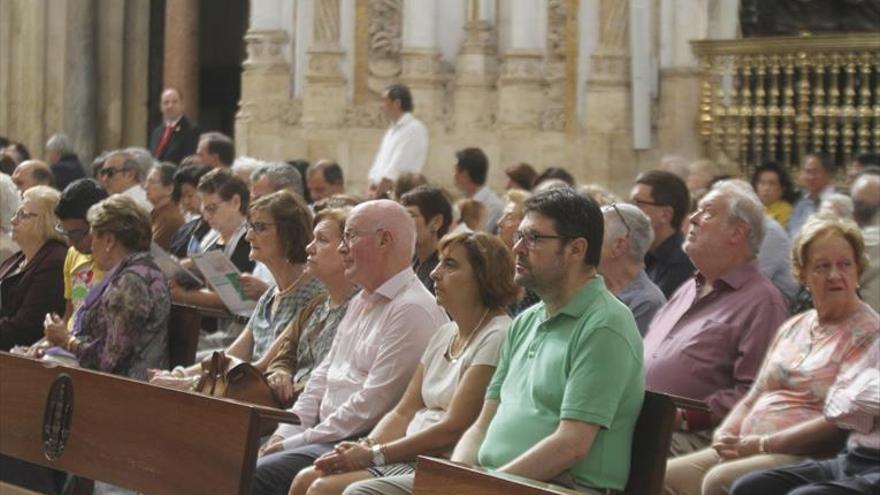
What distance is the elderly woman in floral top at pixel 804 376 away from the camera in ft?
19.1

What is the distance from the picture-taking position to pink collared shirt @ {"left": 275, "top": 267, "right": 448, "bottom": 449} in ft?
21.2

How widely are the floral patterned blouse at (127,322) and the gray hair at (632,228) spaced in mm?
1819

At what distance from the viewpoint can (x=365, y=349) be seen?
Answer: 658 cm

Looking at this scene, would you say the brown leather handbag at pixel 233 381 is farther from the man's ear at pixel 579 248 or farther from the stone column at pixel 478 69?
the stone column at pixel 478 69

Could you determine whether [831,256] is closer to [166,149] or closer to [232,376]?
[232,376]

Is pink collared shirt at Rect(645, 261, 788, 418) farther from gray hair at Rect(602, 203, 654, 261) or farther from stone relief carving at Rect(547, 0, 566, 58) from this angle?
stone relief carving at Rect(547, 0, 566, 58)

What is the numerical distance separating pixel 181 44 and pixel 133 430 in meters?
12.2

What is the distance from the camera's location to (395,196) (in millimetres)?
9773

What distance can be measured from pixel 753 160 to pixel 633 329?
9275 mm

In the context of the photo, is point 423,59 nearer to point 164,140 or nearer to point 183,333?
point 164,140

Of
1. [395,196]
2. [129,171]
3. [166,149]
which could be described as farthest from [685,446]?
[166,149]

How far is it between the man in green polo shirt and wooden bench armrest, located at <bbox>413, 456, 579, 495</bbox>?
0.26 meters

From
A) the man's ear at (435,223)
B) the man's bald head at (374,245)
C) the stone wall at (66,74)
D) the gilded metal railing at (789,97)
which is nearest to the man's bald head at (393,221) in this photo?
the man's bald head at (374,245)

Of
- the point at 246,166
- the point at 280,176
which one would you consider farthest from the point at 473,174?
the point at 280,176
